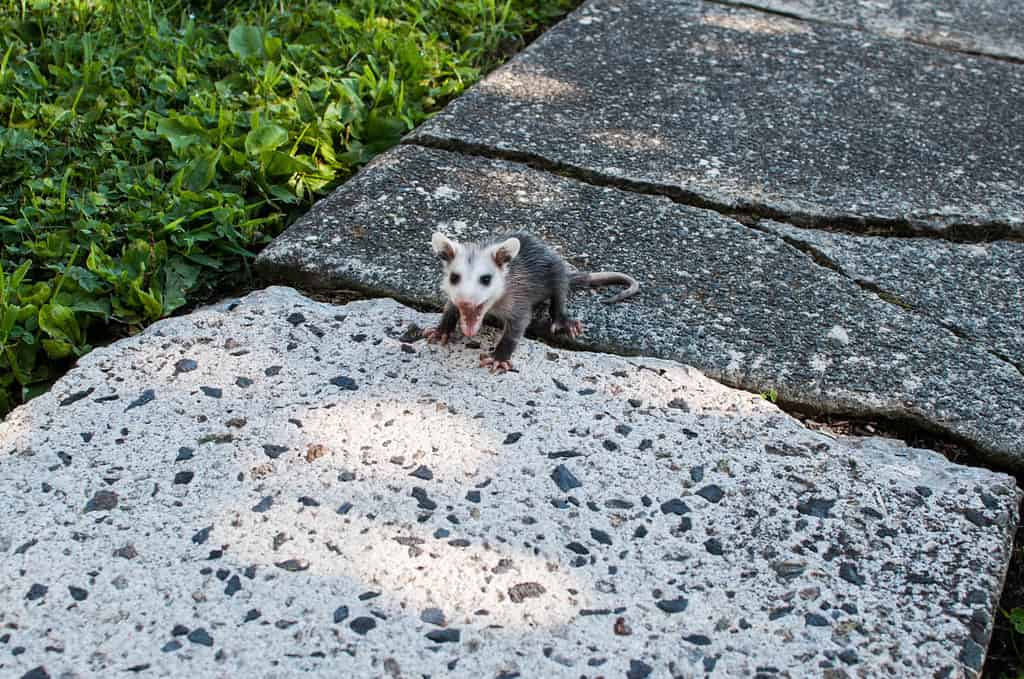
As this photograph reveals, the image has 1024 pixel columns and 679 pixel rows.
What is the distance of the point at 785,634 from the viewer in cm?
197

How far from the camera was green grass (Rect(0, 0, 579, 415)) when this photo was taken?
286 centimetres

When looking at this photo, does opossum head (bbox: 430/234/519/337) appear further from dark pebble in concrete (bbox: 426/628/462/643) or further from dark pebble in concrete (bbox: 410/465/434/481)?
dark pebble in concrete (bbox: 426/628/462/643)

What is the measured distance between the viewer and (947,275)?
3.02m

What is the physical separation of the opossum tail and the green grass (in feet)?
3.12

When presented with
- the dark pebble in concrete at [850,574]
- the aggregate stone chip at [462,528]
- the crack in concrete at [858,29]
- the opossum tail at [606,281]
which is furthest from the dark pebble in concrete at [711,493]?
the crack in concrete at [858,29]

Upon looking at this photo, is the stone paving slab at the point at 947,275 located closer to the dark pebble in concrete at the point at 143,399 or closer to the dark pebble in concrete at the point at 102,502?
the dark pebble in concrete at the point at 143,399

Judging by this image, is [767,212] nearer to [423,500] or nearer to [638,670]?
[423,500]

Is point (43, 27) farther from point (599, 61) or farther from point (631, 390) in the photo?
point (631, 390)

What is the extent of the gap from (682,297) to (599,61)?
163cm

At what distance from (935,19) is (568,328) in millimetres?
2937

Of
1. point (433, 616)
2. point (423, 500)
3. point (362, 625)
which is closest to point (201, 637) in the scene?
point (362, 625)

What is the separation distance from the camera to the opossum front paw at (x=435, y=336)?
8.89 feet

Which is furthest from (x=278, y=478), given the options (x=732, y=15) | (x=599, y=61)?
(x=732, y=15)

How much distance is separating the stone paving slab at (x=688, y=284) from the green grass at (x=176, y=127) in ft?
0.82
